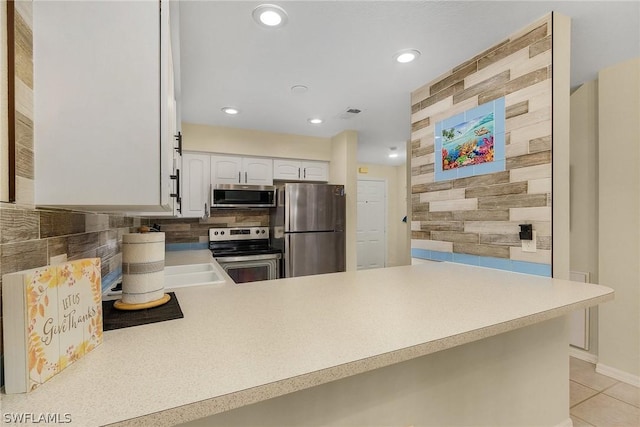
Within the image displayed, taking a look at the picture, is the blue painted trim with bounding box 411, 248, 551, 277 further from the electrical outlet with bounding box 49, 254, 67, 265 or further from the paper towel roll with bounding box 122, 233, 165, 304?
the electrical outlet with bounding box 49, 254, 67, 265

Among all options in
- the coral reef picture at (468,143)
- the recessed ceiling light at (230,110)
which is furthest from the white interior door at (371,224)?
the coral reef picture at (468,143)

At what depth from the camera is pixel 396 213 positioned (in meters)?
6.54

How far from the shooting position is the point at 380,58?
2.02 metres

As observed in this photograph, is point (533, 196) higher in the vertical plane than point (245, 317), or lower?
higher

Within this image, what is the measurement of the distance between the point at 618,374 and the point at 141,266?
136 inches

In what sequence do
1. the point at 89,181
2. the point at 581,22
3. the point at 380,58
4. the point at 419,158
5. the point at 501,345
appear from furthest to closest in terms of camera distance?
1. the point at 419,158
2. the point at 380,58
3. the point at 581,22
4. the point at 501,345
5. the point at 89,181

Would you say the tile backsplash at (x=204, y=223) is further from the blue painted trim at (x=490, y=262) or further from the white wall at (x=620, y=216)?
the white wall at (x=620, y=216)

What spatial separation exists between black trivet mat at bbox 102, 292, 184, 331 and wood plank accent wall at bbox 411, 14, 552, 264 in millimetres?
1785

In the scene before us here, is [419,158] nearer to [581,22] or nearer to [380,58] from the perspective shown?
[380,58]

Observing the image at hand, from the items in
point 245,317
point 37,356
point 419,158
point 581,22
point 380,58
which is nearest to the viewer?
point 37,356

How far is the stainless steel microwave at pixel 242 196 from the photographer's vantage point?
350cm

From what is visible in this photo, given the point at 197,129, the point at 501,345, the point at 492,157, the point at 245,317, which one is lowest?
the point at 501,345

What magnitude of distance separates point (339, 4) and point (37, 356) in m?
1.81

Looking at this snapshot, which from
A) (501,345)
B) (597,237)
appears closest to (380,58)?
(501,345)
